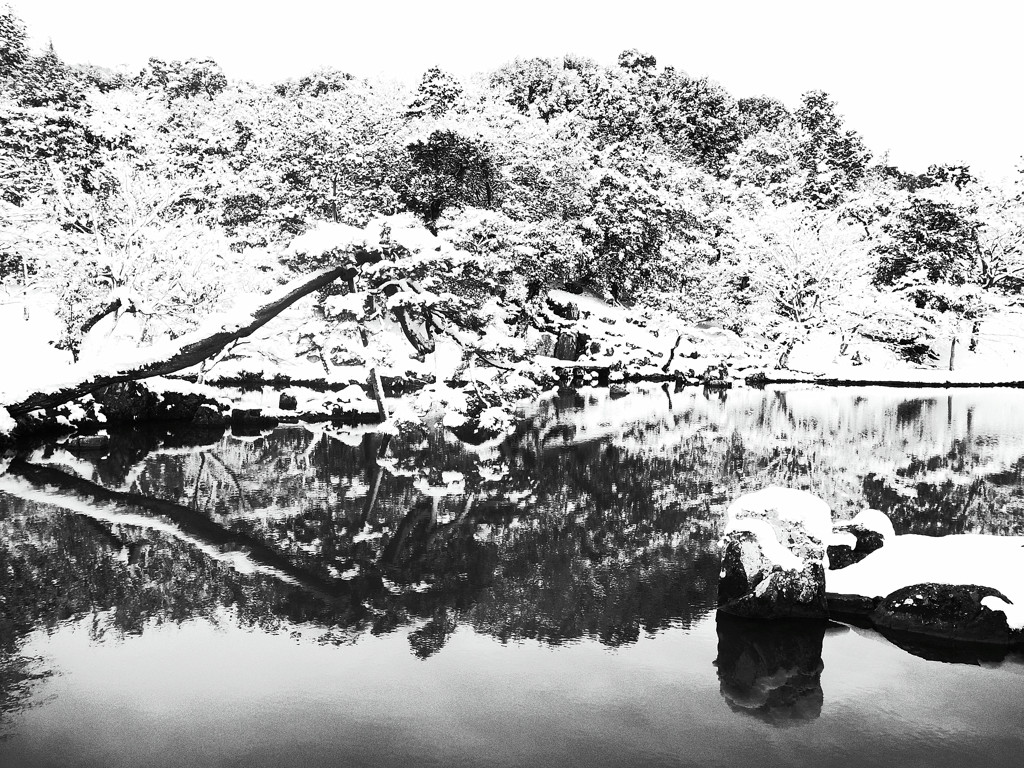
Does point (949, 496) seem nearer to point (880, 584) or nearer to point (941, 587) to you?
point (880, 584)

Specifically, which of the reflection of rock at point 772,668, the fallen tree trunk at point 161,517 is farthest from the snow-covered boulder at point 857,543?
the fallen tree trunk at point 161,517

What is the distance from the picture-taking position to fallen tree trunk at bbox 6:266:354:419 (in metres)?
13.6

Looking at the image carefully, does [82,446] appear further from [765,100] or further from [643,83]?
[765,100]

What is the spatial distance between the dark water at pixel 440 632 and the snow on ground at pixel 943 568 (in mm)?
736

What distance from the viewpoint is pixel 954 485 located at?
11.3 m

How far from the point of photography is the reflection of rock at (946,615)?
5488mm

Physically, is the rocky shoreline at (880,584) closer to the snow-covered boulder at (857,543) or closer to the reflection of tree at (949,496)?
the snow-covered boulder at (857,543)

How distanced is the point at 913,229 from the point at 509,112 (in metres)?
21.1

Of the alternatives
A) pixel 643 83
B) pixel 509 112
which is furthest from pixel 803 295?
pixel 643 83

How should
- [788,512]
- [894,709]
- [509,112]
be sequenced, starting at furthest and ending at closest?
[509,112] < [788,512] < [894,709]

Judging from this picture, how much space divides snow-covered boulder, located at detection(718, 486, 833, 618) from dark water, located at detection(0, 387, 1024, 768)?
0.71 feet

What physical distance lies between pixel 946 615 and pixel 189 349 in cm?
1273

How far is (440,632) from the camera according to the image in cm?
563

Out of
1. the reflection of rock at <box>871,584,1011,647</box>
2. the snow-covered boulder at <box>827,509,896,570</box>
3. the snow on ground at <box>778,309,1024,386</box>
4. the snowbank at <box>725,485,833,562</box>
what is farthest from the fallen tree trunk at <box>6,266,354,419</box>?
the snow on ground at <box>778,309,1024,386</box>
